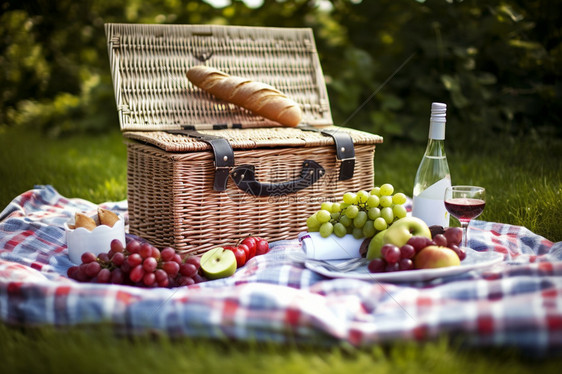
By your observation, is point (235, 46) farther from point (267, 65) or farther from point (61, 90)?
point (61, 90)

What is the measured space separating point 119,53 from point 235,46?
2.08ft

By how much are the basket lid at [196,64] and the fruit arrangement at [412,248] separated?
1.17m

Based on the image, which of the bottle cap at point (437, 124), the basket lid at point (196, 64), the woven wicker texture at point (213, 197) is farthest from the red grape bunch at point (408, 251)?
the basket lid at point (196, 64)

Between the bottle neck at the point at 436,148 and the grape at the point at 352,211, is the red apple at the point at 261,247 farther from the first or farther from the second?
the bottle neck at the point at 436,148

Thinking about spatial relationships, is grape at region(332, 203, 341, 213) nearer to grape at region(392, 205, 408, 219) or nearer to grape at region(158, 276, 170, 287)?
grape at region(392, 205, 408, 219)

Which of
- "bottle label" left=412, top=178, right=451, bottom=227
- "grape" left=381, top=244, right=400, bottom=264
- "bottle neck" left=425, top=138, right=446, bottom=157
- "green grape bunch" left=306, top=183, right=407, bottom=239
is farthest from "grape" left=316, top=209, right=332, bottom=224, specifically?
"bottle neck" left=425, top=138, right=446, bottom=157

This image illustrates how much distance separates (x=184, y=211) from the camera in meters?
2.11

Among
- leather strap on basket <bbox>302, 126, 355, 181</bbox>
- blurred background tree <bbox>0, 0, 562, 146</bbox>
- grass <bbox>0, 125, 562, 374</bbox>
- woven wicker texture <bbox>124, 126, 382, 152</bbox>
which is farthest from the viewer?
blurred background tree <bbox>0, 0, 562, 146</bbox>

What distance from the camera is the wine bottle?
81.1 inches

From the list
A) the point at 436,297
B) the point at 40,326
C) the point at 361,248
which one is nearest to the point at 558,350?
the point at 436,297

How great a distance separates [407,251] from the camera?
5.65 ft

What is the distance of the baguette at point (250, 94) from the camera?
266 cm

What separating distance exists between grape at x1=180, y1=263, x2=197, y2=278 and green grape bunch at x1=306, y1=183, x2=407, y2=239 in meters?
0.47

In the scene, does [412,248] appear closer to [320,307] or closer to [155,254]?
[320,307]
